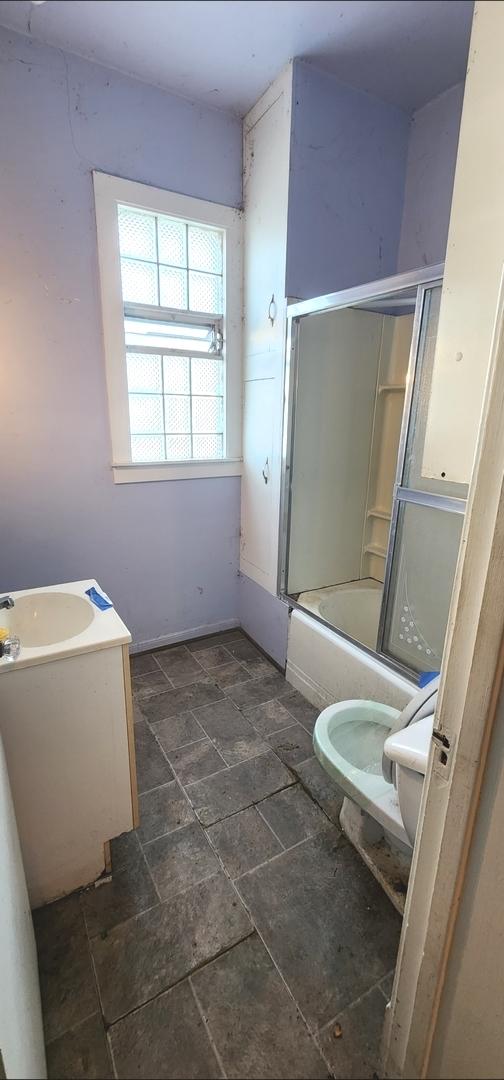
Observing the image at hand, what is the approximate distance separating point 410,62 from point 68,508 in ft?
6.39

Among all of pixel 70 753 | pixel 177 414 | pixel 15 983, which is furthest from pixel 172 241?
pixel 15 983

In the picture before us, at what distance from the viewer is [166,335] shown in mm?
2092

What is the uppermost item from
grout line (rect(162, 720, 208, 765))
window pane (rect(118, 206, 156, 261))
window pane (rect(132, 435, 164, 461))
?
window pane (rect(118, 206, 156, 261))

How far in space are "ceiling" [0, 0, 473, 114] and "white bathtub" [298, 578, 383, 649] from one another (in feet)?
6.41

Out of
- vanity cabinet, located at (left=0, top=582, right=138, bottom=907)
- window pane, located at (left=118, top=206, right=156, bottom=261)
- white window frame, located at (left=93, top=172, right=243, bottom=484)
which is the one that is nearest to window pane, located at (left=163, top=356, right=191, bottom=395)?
white window frame, located at (left=93, top=172, right=243, bottom=484)

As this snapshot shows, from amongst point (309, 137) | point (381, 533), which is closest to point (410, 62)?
point (309, 137)

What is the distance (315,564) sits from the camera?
2299 millimetres

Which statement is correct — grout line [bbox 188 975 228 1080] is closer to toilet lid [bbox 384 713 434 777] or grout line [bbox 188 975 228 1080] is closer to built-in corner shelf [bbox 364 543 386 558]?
toilet lid [bbox 384 713 434 777]

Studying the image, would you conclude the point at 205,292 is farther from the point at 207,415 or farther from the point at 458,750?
the point at 458,750

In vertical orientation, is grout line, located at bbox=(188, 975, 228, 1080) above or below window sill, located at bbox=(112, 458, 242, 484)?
below

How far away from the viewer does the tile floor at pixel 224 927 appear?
525mm

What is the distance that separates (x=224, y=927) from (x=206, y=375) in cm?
220

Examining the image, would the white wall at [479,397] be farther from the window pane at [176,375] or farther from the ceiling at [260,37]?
the window pane at [176,375]

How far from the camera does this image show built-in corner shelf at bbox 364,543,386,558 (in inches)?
96.2
